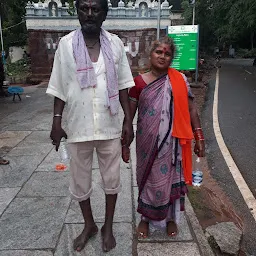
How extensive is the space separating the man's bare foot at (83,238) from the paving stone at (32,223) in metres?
0.19

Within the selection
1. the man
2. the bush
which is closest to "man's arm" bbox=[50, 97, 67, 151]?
the man

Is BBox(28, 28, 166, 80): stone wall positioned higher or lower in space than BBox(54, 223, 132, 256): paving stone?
higher

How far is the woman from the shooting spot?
2.44 metres

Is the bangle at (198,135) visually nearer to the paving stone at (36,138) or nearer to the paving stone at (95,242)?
the paving stone at (95,242)

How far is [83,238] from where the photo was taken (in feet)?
8.38

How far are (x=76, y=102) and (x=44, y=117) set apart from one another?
580 cm

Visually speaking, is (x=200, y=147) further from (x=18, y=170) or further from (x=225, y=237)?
(x=18, y=170)

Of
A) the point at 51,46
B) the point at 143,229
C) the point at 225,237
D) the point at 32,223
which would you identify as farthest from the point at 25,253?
the point at 51,46

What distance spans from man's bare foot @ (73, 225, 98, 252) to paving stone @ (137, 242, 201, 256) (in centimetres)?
42

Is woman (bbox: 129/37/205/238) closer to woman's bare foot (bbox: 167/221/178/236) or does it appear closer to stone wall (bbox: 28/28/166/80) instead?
woman's bare foot (bbox: 167/221/178/236)

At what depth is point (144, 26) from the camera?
15.5m

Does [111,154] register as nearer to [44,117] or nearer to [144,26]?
[44,117]

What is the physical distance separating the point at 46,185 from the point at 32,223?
0.87 meters

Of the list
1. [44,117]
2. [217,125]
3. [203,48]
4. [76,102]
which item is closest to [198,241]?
[76,102]
